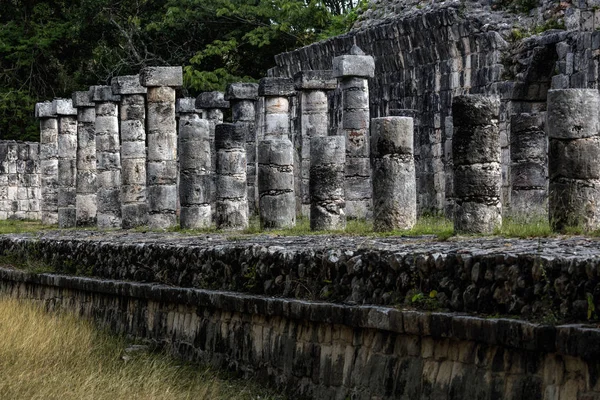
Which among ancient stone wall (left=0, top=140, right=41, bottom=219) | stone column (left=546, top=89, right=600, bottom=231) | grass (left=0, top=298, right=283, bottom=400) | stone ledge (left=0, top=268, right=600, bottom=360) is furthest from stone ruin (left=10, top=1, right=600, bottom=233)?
ancient stone wall (left=0, top=140, right=41, bottom=219)

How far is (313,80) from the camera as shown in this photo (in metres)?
26.3

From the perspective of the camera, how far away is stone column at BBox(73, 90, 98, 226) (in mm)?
28359

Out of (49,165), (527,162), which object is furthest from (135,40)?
(527,162)

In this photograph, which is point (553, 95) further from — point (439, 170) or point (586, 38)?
point (439, 170)

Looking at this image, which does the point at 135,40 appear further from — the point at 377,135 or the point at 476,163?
the point at 476,163

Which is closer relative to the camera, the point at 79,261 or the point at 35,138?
the point at 79,261

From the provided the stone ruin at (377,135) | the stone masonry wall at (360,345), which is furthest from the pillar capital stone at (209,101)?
the stone masonry wall at (360,345)

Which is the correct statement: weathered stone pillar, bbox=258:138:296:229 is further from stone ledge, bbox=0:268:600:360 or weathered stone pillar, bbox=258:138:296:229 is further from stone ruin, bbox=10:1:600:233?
stone ledge, bbox=0:268:600:360

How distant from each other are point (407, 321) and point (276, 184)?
9.52 m

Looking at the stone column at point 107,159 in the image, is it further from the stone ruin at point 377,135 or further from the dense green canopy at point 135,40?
the dense green canopy at point 135,40

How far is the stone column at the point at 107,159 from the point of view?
26938 millimetres

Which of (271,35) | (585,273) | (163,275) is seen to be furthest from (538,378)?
(271,35)

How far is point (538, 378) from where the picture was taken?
8.40 metres

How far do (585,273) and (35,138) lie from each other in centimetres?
3564
